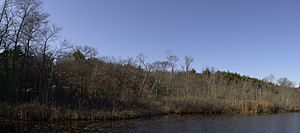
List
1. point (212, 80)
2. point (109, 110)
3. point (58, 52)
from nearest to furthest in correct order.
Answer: point (109, 110) < point (58, 52) < point (212, 80)

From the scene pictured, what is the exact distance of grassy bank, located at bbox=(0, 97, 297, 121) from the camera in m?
29.0

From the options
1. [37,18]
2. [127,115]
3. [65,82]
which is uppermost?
[37,18]

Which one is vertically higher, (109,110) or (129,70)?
(129,70)

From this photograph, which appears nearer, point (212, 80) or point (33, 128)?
point (33, 128)

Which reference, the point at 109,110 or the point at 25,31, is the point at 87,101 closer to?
the point at 109,110

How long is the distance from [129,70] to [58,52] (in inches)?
652

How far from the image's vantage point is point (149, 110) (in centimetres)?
4128

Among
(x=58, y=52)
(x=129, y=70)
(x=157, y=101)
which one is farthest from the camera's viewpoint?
(x=129, y=70)

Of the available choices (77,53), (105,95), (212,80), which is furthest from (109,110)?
(212,80)

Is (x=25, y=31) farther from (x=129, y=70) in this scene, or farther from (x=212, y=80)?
(x=212, y=80)

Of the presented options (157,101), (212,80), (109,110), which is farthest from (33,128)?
(212,80)

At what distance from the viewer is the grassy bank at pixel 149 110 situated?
29.0 meters

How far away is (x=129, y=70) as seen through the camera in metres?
53.5

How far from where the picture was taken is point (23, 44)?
36.7 metres
